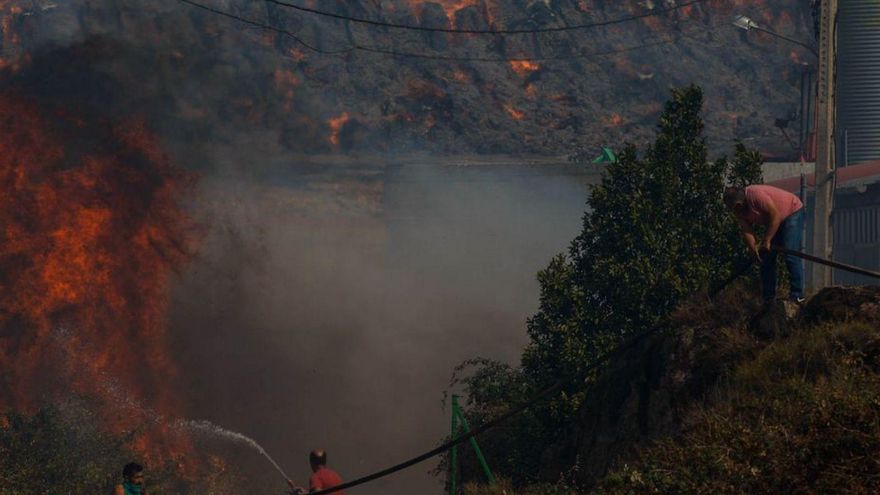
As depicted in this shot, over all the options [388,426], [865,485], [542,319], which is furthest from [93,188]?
[865,485]

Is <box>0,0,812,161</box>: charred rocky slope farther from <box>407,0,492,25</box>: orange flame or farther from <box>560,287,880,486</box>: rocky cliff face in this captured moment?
<box>560,287,880,486</box>: rocky cliff face

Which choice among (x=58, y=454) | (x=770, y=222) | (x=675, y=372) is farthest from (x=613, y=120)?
(x=770, y=222)

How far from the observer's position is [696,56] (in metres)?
99.6

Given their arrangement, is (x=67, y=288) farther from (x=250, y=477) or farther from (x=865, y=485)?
(x=865, y=485)

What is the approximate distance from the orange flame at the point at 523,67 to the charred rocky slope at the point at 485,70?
160 mm

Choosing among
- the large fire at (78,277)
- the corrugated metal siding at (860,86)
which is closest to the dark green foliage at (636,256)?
the large fire at (78,277)

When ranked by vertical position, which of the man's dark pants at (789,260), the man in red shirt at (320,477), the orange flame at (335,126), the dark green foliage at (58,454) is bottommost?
the dark green foliage at (58,454)

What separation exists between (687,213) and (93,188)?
67.7 feet

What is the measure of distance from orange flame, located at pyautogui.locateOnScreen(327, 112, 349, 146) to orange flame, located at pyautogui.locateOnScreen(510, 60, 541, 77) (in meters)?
26.1

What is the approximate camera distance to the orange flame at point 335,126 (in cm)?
7106

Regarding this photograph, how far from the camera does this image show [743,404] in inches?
414

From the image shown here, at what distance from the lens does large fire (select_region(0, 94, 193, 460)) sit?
111ft

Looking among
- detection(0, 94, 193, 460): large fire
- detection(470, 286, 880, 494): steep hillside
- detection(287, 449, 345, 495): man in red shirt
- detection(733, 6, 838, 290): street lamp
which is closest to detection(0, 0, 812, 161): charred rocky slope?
detection(0, 94, 193, 460): large fire

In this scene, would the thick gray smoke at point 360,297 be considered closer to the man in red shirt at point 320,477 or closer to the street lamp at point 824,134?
the street lamp at point 824,134
